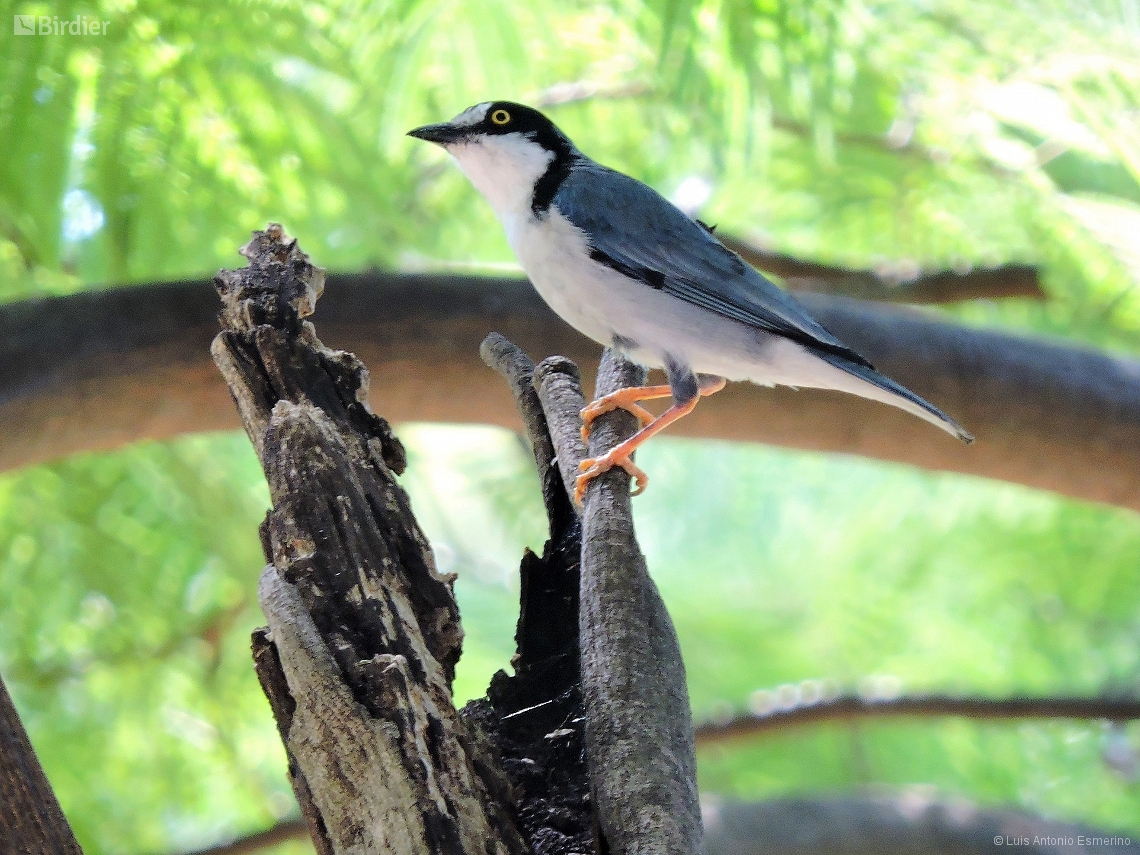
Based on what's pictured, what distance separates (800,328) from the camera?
232 centimetres

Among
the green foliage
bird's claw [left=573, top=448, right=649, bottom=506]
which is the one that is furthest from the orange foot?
the green foliage

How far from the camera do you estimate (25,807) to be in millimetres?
1447

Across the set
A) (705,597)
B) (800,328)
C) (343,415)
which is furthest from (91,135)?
(705,597)

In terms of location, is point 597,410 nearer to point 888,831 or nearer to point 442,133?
point 442,133

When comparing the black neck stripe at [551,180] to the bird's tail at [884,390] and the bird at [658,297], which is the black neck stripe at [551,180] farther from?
the bird's tail at [884,390]

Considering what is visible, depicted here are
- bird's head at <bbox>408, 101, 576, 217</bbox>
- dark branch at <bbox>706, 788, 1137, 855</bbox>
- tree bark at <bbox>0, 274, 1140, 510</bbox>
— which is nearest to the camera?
bird's head at <bbox>408, 101, 576, 217</bbox>

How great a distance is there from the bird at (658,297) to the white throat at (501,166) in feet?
0.05

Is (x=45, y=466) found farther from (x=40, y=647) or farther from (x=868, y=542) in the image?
(x=868, y=542)

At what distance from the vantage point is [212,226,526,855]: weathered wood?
1350mm

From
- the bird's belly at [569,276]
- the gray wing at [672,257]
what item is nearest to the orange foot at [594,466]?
the bird's belly at [569,276]

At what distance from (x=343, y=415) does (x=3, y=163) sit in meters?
1.99

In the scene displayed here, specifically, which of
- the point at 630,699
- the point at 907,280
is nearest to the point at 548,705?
the point at 630,699

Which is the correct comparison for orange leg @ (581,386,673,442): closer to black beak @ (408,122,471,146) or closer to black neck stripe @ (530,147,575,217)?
black neck stripe @ (530,147,575,217)

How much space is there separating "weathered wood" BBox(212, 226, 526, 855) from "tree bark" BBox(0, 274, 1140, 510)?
1.33 m
